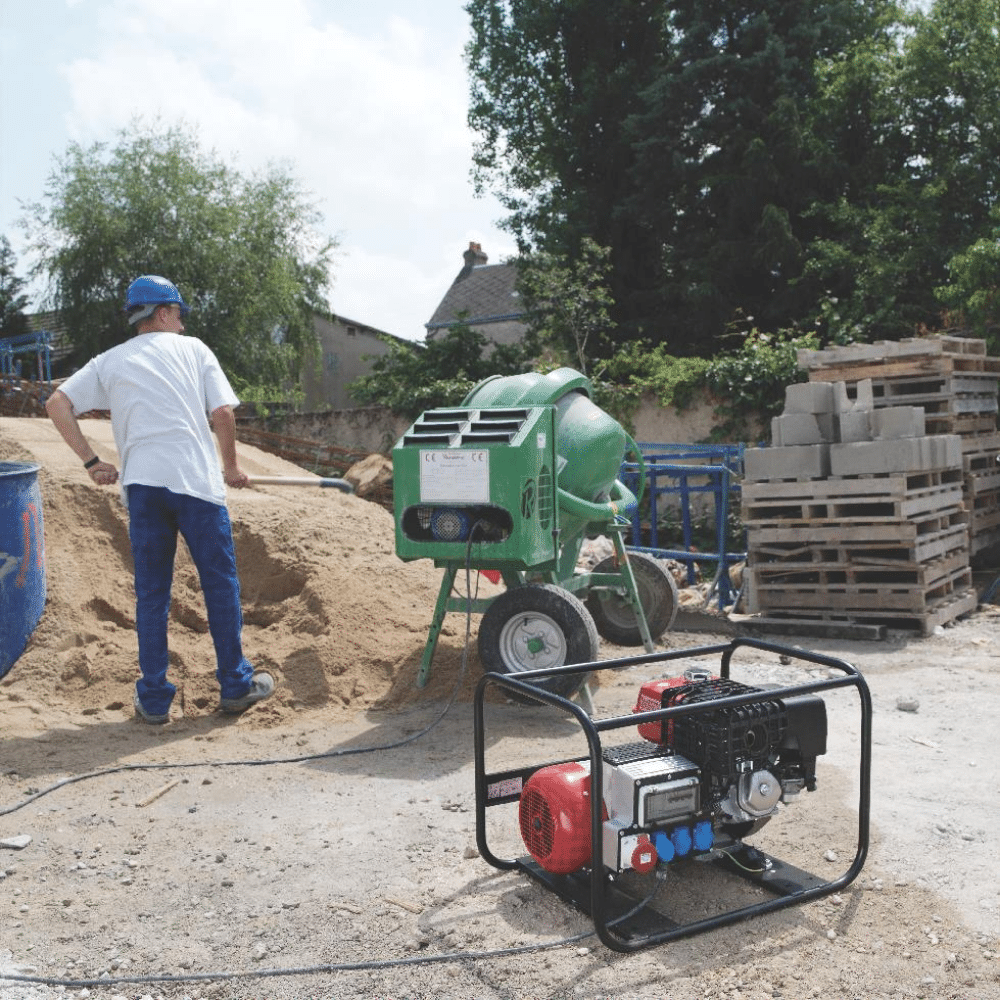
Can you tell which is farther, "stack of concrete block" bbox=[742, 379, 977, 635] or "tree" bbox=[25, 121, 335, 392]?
A: "tree" bbox=[25, 121, 335, 392]

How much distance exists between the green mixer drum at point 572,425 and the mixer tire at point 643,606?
1232 millimetres

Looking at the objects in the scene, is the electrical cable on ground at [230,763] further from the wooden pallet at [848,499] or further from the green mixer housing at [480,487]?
the wooden pallet at [848,499]

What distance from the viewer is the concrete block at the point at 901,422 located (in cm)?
825

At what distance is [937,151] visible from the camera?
17.8 meters

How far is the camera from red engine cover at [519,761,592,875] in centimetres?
322

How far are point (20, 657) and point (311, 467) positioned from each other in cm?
1212

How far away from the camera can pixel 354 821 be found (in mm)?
4098

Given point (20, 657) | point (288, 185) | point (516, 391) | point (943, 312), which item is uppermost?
point (288, 185)

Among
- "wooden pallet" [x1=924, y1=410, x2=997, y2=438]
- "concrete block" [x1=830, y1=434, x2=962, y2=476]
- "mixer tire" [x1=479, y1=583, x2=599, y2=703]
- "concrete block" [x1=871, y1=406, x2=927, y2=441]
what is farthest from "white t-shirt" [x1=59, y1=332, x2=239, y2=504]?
"wooden pallet" [x1=924, y1=410, x2=997, y2=438]

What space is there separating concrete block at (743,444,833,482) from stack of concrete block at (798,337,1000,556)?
5.39 ft

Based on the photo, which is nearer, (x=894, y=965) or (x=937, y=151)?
(x=894, y=965)

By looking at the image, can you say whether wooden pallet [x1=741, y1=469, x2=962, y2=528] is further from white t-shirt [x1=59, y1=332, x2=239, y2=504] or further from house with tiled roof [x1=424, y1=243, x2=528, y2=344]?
house with tiled roof [x1=424, y1=243, x2=528, y2=344]

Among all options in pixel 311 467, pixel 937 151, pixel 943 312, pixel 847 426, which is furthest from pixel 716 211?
pixel 847 426

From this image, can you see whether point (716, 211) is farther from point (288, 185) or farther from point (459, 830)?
point (459, 830)
